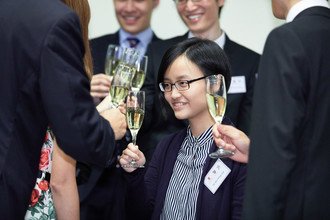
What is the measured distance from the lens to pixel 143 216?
8.27ft

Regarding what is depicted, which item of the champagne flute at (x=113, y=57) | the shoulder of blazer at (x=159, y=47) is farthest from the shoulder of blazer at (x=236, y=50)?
the champagne flute at (x=113, y=57)

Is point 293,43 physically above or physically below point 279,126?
above

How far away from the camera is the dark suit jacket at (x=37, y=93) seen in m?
1.76

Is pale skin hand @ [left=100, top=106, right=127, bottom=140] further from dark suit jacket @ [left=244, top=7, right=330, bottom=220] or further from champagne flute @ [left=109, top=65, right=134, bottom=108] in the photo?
dark suit jacket @ [left=244, top=7, right=330, bottom=220]

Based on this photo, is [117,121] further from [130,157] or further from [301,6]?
[301,6]

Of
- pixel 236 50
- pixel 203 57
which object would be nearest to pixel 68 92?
pixel 203 57

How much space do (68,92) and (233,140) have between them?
0.72 m

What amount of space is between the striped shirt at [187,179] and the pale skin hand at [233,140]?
0.63 ft

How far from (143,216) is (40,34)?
1.06 metres

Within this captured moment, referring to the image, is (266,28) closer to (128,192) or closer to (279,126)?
(128,192)

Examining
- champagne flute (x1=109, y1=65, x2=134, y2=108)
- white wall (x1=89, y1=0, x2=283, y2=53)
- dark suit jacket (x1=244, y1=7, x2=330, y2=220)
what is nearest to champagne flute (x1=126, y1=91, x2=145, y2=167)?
champagne flute (x1=109, y1=65, x2=134, y2=108)

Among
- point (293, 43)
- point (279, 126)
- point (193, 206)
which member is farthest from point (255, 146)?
point (193, 206)

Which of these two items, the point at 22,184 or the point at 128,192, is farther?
the point at 128,192

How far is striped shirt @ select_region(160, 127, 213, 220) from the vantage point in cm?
235
